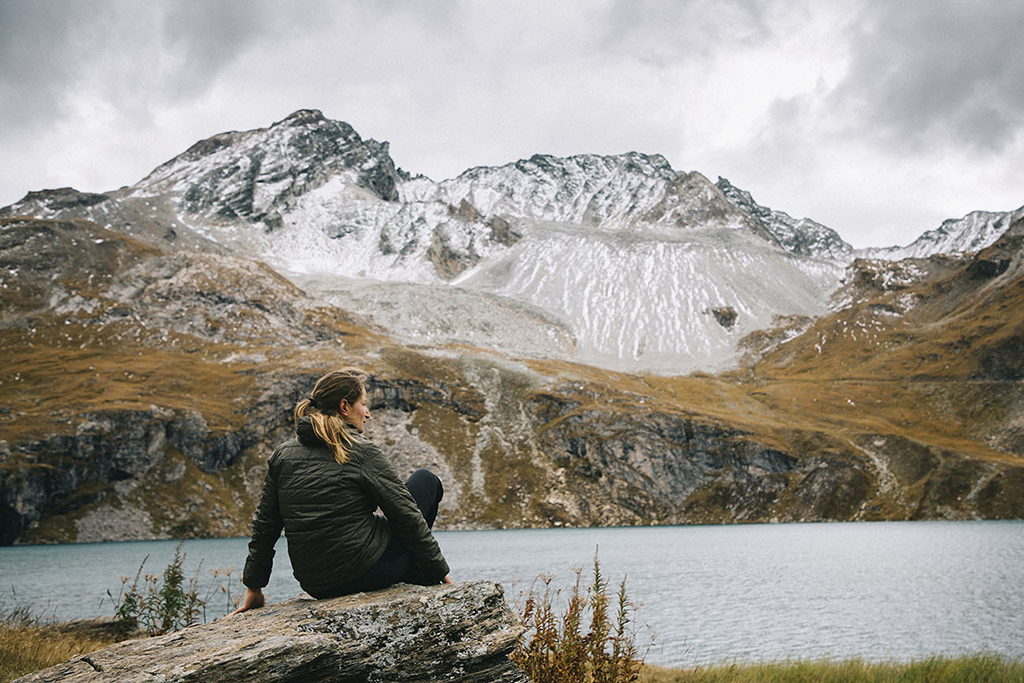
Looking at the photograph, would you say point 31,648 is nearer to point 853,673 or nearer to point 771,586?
point 853,673

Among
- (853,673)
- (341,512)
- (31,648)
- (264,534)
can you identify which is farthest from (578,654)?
(31,648)

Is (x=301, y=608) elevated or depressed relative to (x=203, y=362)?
depressed

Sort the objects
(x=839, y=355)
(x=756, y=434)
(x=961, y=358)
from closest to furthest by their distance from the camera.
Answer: (x=756, y=434) < (x=961, y=358) < (x=839, y=355)

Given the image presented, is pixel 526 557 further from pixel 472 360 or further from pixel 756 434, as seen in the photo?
pixel 472 360

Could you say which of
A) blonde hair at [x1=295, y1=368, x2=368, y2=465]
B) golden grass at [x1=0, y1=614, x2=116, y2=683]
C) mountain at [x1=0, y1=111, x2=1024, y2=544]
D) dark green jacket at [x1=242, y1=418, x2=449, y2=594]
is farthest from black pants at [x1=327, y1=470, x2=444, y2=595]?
mountain at [x1=0, y1=111, x2=1024, y2=544]

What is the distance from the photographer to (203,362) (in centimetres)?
15025

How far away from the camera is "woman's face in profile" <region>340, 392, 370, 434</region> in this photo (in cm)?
659

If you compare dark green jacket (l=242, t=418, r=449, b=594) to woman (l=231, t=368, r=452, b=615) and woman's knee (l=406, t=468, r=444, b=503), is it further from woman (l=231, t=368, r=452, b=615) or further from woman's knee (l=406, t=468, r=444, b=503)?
woman's knee (l=406, t=468, r=444, b=503)

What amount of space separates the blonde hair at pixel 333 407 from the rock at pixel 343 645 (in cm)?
147

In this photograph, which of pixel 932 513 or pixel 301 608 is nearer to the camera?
pixel 301 608

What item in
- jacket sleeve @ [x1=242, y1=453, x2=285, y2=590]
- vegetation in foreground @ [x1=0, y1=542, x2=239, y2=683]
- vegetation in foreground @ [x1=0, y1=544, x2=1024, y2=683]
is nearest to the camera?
jacket sleeve @ [x1=242, y1=453, x2=285, y2=590]

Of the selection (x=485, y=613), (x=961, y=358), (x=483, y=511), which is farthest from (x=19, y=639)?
(x=961, y=358)

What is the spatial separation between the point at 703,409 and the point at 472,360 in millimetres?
60043

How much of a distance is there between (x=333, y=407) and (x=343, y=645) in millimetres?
2241
